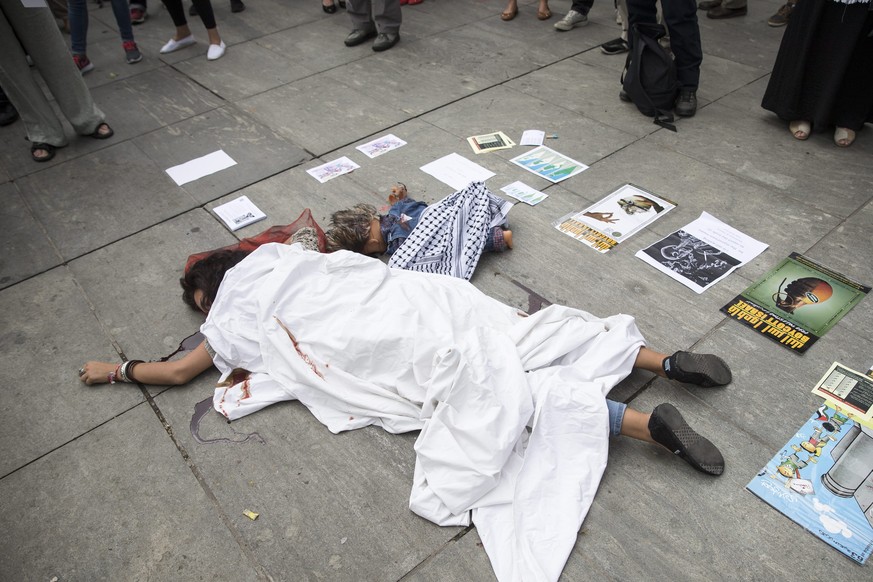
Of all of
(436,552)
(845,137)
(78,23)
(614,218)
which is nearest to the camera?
(436,552)

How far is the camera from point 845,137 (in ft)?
12.0

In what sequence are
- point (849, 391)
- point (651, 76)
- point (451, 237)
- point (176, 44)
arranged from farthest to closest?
point (176, 44)
point (651, 76)
point (451, 237)
point (849, 391)

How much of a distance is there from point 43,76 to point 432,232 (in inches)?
123

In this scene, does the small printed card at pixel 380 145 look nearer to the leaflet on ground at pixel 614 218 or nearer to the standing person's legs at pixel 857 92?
the leaflet on ground at pixel 614 218

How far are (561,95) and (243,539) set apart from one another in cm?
377

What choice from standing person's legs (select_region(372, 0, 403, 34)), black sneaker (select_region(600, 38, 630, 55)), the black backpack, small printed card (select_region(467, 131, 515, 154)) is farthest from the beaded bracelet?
black sneaker (select_region(600, 38, 630, 55))

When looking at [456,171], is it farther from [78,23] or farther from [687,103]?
[78,23]

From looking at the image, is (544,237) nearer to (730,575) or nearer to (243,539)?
(730,575)

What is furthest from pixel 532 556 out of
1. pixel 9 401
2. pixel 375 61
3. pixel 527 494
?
pixel 375 61

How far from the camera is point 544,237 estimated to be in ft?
10.4

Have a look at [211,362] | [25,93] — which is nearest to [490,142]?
[211,362]

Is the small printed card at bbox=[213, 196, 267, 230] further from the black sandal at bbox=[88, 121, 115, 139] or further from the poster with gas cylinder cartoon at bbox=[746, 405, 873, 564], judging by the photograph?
the poster with gas cylinder cartoon at bbox=[746, 405, 873, 564]

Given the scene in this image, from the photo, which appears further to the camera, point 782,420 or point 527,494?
point 782,420

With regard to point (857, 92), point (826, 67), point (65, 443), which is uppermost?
point (826, 67)
